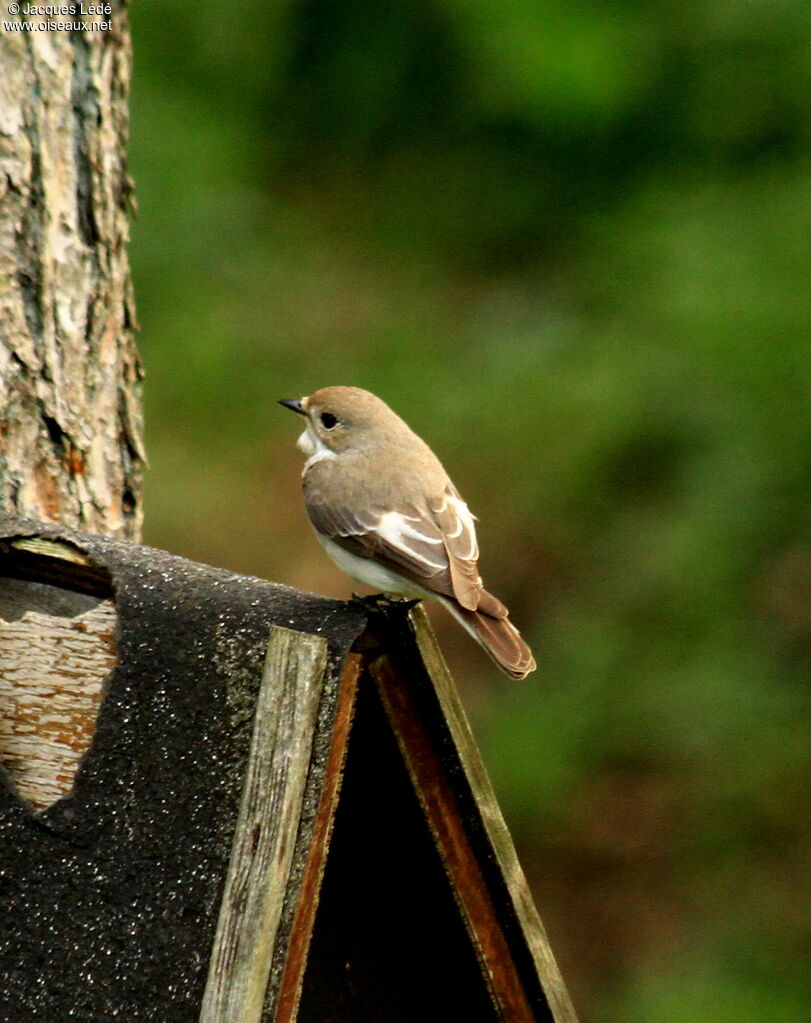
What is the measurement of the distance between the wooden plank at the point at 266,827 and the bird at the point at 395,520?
0.73m

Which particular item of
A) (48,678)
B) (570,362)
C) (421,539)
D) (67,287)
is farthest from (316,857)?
(570,362)

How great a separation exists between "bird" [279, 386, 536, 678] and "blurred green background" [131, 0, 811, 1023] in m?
2.66

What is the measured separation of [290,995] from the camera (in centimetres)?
267

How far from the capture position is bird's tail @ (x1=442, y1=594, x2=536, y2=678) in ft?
10.9

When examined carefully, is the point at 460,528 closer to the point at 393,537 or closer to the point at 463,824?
the point at 393,537

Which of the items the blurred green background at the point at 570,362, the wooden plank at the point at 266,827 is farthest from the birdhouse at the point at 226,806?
the blurred green background at the point at 570,362

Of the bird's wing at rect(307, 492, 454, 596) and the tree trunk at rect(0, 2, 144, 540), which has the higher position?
the tree trunk at rect(0, 2, 144, 540)

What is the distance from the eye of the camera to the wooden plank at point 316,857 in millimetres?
2658

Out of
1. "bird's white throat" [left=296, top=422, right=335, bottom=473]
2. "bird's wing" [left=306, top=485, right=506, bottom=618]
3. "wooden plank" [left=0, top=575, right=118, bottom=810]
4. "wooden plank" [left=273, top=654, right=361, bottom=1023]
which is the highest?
"bird's white throat" [left=296, top=422, right=335, bottom=473]

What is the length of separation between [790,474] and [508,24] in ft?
10.1

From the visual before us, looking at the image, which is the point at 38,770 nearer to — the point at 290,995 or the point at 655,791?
the point at 290,995

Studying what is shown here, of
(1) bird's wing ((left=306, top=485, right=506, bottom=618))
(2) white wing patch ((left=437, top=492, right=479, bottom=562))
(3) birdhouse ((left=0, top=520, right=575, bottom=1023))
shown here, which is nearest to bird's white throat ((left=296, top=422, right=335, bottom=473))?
(1) bird's wing ((left=306, top=485, right=506, bottom=618))

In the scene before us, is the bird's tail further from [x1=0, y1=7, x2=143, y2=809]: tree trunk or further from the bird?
[x1=0, y1=7, x2=143, y2=809]: tree trunk

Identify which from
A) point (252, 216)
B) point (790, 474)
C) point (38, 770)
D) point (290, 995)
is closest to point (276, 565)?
point (252, 216)
